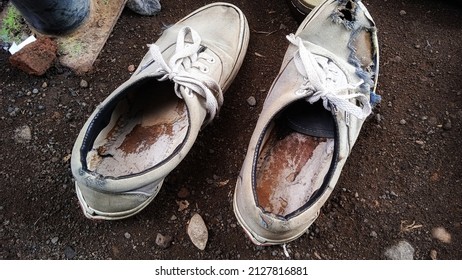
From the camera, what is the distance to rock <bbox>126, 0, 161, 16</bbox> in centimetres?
205

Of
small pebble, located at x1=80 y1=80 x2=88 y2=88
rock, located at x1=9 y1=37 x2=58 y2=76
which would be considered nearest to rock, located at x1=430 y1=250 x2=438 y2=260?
small pebble, located at x1=80 y1=80 x2=88 y2=88

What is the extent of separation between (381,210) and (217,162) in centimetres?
54

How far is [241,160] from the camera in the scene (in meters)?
1.81

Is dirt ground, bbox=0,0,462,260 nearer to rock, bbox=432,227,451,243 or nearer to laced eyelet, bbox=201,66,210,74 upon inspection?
rock, bbox=432,227,451,243

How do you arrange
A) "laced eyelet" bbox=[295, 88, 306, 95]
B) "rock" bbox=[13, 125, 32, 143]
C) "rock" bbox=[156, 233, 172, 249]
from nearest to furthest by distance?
1. "laced eyelet" bbox=[295, 88, 306, 95]
2. "rock" bbox=[156, 233, 172, 249]
3. "rock" bbox=[13, 125, 32, 143]

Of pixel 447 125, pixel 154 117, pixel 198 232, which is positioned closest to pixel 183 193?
pixel 198 232

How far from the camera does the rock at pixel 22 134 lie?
183cm

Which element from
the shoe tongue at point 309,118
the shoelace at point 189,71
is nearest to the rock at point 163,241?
the shoelace at point 189,71

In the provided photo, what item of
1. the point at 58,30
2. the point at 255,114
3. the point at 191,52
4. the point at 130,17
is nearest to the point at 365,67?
the point at 255,114

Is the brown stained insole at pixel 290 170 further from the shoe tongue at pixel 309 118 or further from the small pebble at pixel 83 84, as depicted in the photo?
the small pebble at pixel 83 84

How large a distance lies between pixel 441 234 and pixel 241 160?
2.14 feet

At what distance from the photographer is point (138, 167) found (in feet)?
5.44

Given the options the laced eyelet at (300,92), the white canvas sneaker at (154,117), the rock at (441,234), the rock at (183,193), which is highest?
the laced eyelet at (300,92)
